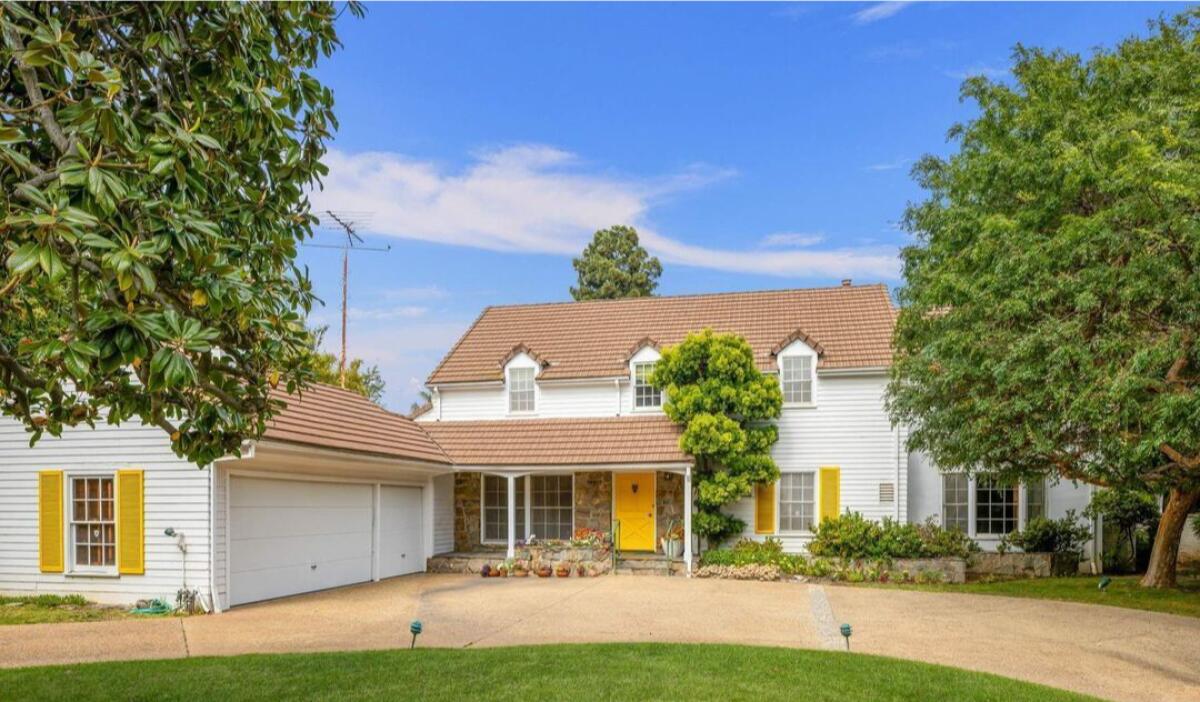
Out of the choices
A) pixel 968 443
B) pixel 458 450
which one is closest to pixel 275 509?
pixel 458 450

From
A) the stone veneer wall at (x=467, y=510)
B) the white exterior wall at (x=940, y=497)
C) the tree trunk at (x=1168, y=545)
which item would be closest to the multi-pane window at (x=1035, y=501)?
the white exterior wall at (x=940, y=497)

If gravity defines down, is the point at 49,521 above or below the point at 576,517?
above

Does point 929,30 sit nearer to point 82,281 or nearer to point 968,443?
point 968,443

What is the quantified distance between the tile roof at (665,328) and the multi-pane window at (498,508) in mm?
2868

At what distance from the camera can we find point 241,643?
10.3 metres

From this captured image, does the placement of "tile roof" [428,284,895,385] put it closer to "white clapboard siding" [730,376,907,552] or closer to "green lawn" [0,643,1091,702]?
"white clapboard siding" [730,376,907,552]

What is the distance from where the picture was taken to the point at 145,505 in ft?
43.4

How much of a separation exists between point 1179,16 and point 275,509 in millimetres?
17175

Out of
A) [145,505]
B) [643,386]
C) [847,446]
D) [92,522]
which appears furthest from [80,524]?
[847,446]

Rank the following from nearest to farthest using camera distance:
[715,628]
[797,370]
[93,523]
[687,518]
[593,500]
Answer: [715,628]
[93,523]
[687,518]
[797,370]
[593,500]

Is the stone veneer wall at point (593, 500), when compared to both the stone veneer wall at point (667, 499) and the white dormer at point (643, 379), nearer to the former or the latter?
the stone veneer wall at point (667, 499)

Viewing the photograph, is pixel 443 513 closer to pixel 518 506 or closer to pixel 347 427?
pixel 518 506

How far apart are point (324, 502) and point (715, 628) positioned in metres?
8.21

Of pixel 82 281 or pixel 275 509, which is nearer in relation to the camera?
pixel 82 281
